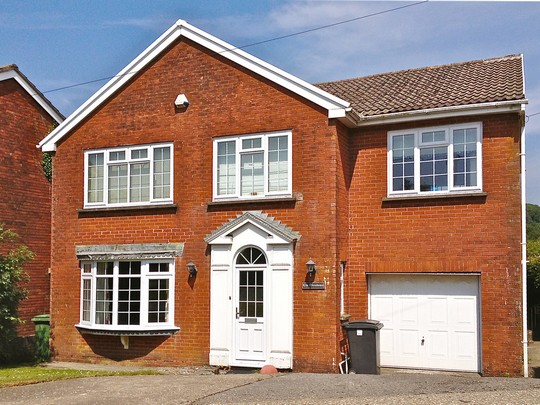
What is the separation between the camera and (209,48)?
1714 cm

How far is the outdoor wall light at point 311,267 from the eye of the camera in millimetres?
15420

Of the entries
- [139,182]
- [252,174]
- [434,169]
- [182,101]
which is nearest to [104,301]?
[139,182]

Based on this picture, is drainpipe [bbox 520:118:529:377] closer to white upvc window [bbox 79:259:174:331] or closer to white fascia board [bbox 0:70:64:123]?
white upvc window [bbox 79:259:174:331]

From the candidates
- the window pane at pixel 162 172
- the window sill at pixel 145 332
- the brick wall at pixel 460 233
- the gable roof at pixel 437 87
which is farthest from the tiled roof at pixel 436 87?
the window sill at pixel 145 332

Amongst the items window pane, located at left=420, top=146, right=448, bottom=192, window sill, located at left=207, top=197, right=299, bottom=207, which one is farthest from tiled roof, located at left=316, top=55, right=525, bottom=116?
window sill, located at left=207, top=197, right=299, bottom=207

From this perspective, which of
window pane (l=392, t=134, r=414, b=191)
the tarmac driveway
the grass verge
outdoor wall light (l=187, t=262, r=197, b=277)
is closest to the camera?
the tarmac driveway

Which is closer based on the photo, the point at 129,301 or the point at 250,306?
the point at 250,306

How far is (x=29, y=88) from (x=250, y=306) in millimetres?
10863

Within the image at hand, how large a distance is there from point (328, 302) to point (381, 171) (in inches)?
131

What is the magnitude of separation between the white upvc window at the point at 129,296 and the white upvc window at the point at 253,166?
2.52 meters

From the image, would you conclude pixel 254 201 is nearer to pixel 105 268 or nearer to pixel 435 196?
pixel 435 196

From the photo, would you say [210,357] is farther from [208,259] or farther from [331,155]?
[331,155]

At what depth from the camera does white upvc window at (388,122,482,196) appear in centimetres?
1518

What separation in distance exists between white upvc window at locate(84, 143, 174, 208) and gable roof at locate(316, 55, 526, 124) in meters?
5.10
